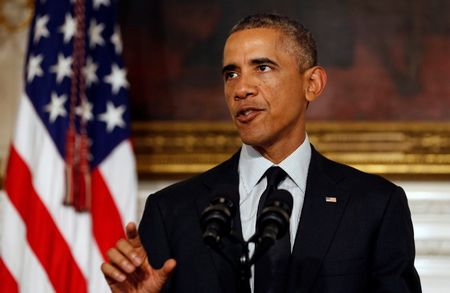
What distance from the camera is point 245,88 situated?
210 cm

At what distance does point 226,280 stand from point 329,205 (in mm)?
375

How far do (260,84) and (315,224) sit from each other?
435mm

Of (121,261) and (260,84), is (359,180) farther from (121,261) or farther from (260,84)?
(121,261)

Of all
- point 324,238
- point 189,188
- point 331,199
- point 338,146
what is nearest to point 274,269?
point 324,238

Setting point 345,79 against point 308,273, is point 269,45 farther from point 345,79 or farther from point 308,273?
point 345,79

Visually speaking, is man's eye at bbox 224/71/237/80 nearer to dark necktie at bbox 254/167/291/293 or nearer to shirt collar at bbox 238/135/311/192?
shirt collar at bbox 238/135/311/192

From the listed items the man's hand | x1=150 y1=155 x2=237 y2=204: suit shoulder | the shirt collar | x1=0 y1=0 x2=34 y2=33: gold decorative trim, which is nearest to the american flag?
x1=0 y1=0 x2=34 y2=33: gold decorative trim

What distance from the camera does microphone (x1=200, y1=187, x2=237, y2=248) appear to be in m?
1.60

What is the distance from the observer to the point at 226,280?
6.63 ft

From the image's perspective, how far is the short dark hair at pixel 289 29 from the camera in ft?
7.25

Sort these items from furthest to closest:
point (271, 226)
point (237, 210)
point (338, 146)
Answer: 1. point (338, 146)
2. point (237, 210)
3. point (271, 226)

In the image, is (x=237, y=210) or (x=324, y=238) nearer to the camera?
(x=237, y=210)

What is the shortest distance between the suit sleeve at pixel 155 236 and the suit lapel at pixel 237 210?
130mm

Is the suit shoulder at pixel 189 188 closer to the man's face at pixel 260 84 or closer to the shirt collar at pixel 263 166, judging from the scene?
the shirt collar at pixel 263 166
